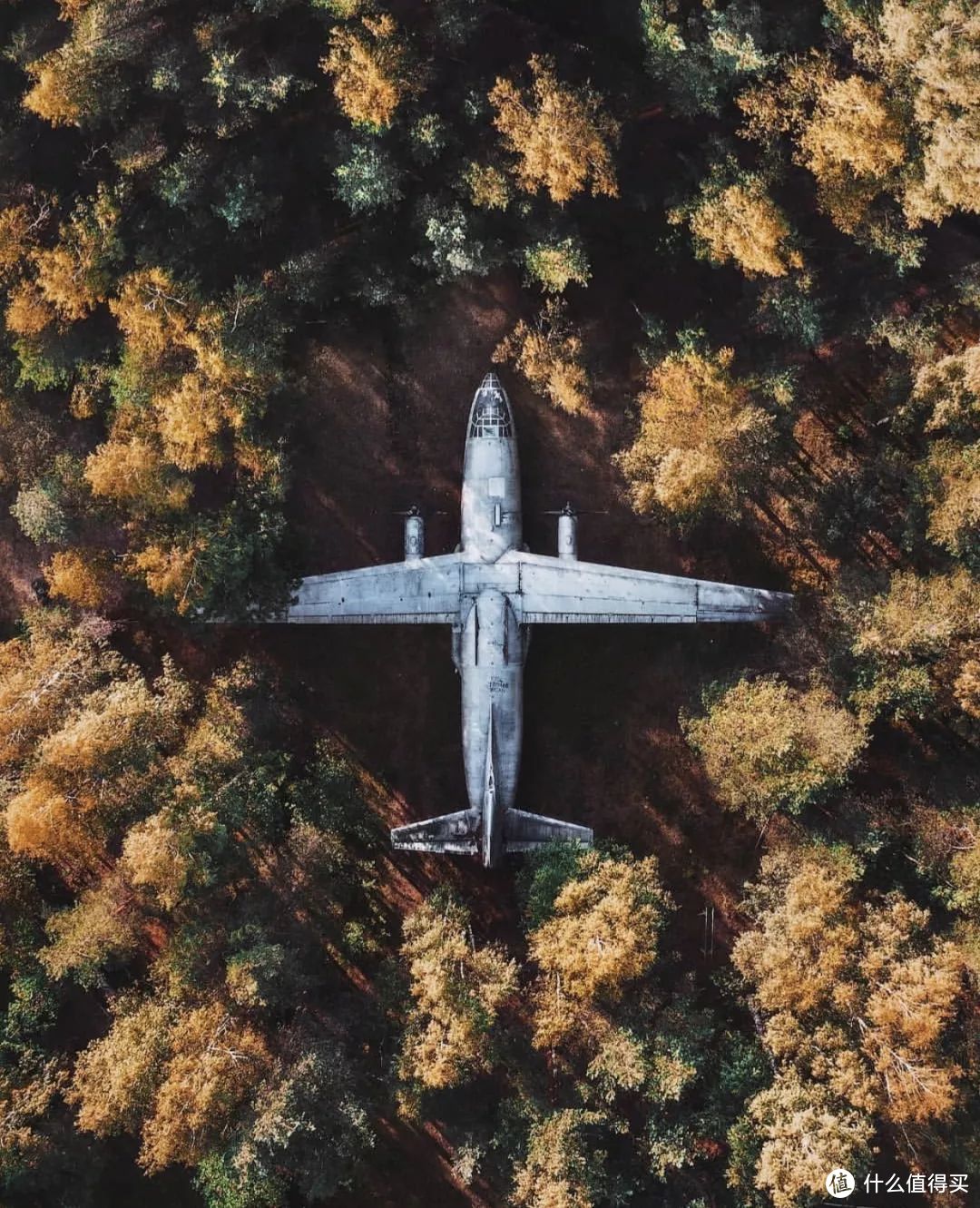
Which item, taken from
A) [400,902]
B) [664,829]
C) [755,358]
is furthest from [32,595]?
[755,358]

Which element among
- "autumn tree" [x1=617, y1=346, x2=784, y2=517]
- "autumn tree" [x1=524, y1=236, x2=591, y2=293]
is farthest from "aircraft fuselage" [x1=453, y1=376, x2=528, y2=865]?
"autumn tree" [x1=617, y1=346, x2=784, y2=517]

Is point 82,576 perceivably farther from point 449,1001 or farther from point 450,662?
point 449,1001

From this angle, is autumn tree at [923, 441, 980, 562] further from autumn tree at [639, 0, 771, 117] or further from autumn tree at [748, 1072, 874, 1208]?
autumn tree at [748, 1072, 874, 1208]

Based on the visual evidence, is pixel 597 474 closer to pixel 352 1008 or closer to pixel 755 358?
pixel 755 358

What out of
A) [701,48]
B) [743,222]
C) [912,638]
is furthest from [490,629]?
[701,48]

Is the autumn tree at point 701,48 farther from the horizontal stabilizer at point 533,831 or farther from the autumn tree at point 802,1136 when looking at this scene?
the autumn tree at point 802,1136

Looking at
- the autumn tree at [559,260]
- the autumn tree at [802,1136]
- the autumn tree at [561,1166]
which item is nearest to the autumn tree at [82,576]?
the autumn tree at [559,260]
